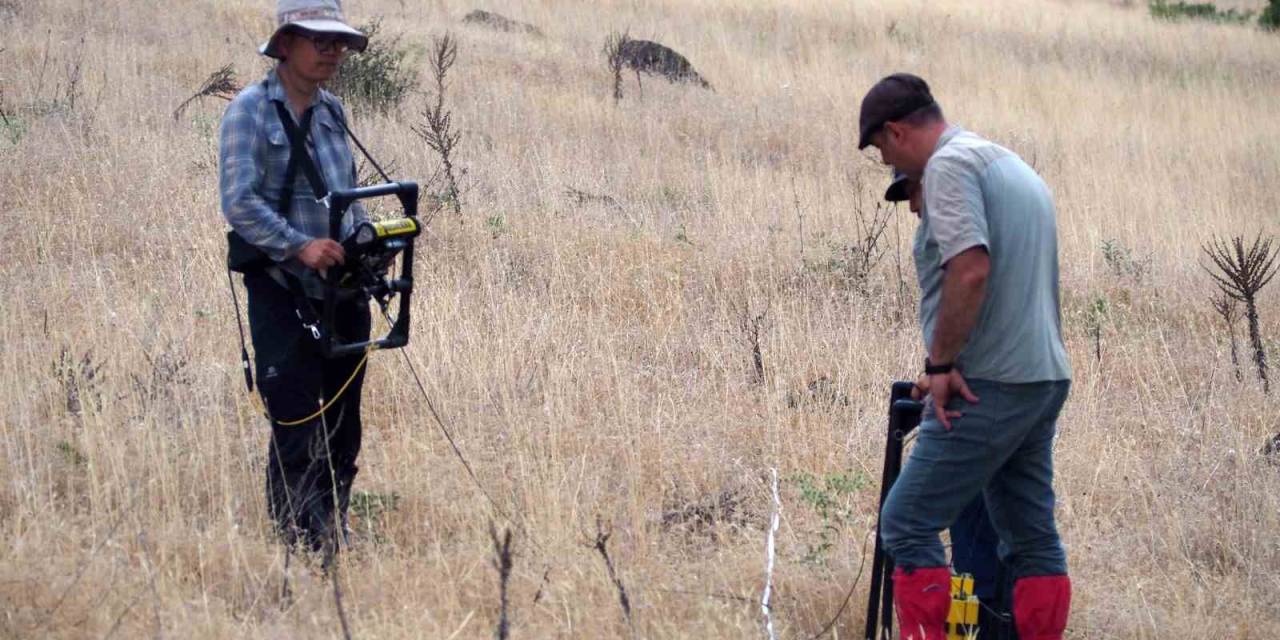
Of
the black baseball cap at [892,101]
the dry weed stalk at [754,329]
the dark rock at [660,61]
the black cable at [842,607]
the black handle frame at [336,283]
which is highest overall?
the dark rock at [660,61]

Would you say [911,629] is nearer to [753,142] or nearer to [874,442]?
[874,442]

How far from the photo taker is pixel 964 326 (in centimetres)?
362

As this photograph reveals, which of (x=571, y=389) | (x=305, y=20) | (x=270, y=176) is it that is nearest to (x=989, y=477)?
(x=270, y=176)

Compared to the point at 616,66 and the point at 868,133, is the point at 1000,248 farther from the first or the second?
the point at 616,66

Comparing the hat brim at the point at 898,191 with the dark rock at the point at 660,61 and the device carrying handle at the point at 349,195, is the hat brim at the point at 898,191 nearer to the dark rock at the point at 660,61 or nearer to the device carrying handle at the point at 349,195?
the device carrying handle at the point at 349,195

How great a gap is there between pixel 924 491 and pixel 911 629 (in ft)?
1.34

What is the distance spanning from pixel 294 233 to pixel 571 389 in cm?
220

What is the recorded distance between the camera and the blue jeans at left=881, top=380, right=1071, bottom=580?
12.2 feet

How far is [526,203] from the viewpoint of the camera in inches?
385

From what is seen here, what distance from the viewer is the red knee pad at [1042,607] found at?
396 cm

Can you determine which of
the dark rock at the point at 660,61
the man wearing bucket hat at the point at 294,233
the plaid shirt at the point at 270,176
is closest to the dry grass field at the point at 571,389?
the man wearing bucket hat at the point at 294,233

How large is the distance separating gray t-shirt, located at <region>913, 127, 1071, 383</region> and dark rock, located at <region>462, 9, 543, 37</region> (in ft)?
50.7

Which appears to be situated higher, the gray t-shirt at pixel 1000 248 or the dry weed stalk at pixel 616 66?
the dry weed stalk at pixel 616 66

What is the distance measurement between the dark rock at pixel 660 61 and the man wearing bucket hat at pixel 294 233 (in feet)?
40.9
